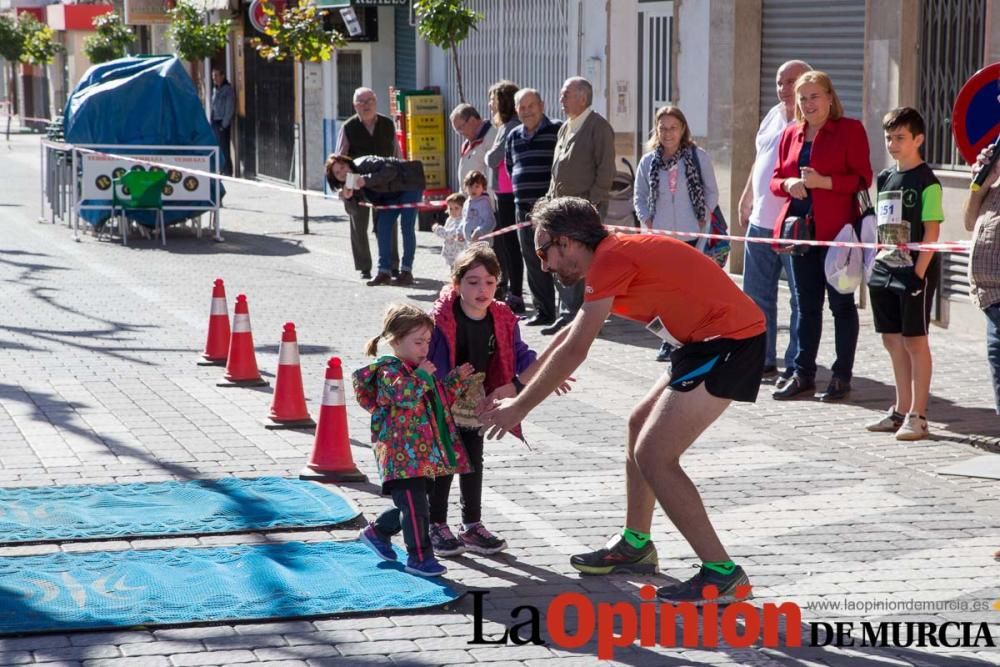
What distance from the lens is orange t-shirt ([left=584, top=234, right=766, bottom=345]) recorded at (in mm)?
5875

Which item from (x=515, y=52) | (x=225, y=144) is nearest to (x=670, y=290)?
(x=515, y=52)

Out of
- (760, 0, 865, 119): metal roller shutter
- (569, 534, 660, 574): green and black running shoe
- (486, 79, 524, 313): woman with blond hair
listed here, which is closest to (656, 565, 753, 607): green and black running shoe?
(569, 534, 660, 574): green and black running shoe

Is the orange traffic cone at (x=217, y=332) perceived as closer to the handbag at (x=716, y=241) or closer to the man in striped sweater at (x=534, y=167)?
the man in striped sweater at (x=534, y=167)

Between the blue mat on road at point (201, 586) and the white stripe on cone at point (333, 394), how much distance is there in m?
1.34

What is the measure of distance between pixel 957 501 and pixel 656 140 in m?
4.45

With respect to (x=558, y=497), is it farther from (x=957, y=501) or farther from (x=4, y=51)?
(x=4, y=51)

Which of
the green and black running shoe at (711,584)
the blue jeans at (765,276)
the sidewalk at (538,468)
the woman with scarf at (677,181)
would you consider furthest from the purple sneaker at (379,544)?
the woman with scarf at (677,181)

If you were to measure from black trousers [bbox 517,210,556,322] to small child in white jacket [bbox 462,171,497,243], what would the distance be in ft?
3.12

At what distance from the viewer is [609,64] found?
18656mm

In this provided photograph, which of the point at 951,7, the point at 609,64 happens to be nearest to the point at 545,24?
the point at 609,64

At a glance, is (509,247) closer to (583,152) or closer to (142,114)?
(583,152)

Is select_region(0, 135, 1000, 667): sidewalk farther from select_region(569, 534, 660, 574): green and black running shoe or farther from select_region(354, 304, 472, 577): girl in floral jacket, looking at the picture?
select_region(354, 304, 472, 577): girl in floral jacket

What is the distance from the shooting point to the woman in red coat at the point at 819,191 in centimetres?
988

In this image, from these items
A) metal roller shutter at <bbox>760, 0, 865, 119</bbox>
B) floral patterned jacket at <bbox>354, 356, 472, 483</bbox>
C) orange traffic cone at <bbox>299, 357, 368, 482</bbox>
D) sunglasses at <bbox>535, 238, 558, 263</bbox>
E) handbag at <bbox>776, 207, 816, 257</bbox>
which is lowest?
orange traffic cone at <bbox>299, 357, 368, 482</bbox>
